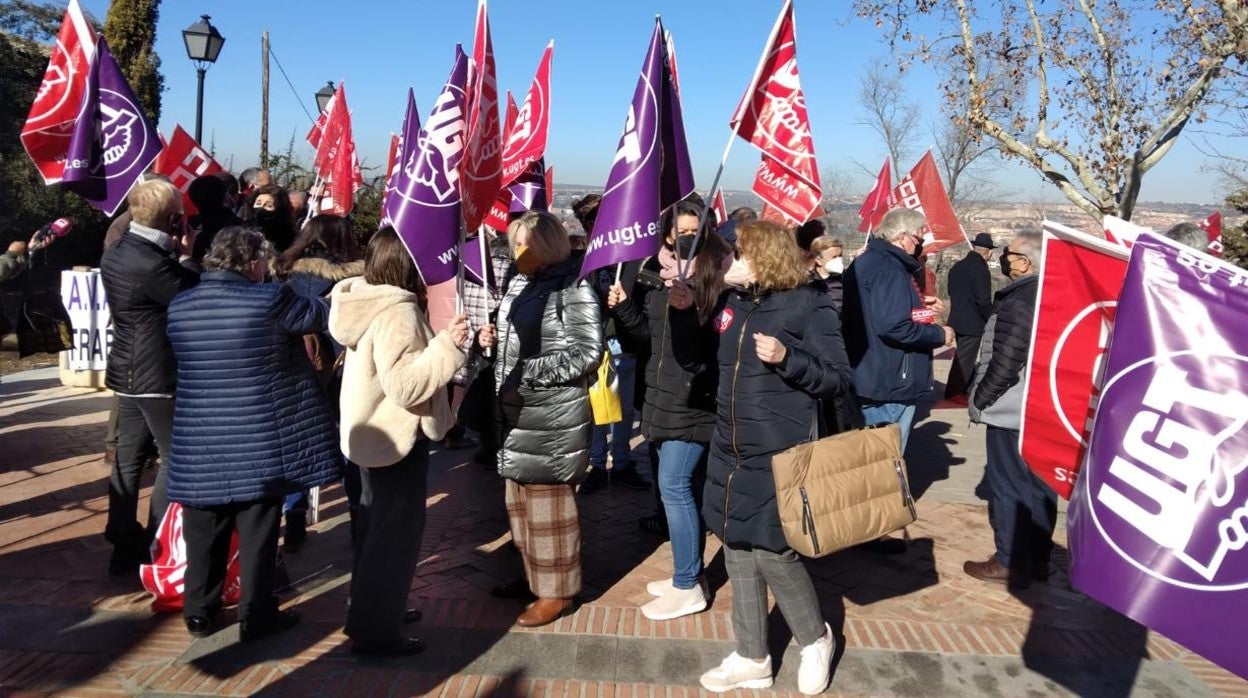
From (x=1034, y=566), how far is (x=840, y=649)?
1.58 m

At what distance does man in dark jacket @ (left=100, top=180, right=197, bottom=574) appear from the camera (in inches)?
151

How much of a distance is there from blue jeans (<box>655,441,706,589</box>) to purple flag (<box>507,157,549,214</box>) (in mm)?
3050

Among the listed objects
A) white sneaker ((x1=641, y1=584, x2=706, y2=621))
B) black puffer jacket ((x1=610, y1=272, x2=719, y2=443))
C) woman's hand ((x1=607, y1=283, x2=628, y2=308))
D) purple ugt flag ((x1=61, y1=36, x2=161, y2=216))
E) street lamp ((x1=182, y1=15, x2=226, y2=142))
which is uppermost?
street lamp ((x1=182, y1=15, x2=226, y2=142))

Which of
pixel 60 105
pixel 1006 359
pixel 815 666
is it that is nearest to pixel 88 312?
pixel 60 105

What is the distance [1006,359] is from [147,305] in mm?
4158

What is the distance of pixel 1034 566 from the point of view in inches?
184

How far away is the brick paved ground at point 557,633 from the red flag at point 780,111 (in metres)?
2.24

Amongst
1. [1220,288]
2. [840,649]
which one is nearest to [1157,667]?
[840,649]

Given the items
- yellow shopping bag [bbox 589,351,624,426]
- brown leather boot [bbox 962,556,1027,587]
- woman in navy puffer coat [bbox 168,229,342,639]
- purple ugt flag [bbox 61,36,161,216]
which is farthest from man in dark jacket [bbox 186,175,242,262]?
brown leather boot [bbox 962,556,1027,587]

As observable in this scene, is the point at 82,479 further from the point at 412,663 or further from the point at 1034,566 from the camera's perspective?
the point at 1034,566

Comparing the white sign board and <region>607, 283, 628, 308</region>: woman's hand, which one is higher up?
<region>607, 283, 628, 308</region>: woman's hand

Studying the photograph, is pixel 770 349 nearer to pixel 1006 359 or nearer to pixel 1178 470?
pixel 1178 470

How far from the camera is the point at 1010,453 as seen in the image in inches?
181

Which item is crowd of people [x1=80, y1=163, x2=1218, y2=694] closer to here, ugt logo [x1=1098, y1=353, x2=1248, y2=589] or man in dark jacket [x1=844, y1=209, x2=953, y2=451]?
man in dark jacket [x1=844, y1=209, x2=953, y2=451]
